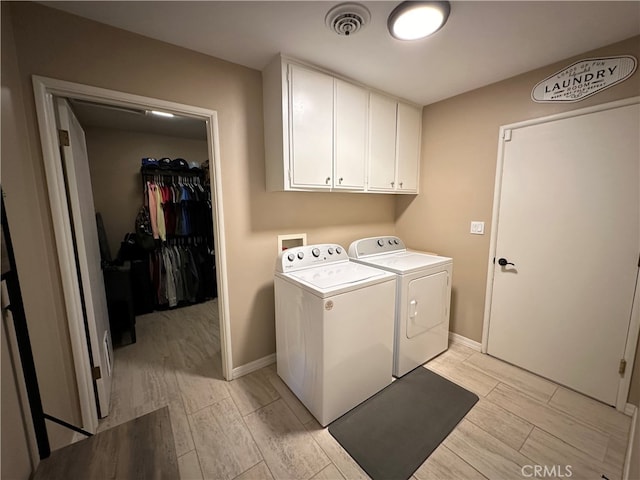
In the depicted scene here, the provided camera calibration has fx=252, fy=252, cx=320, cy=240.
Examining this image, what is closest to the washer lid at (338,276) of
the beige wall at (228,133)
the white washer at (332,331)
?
the white washer at (332,331)

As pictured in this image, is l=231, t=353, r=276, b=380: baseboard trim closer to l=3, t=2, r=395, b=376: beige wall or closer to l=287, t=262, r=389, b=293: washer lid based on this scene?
l=3, t=2, r=395, b=376: beige wall

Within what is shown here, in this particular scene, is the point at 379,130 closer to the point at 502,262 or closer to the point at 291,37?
the point at 291,37

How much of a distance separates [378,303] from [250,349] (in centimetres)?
119

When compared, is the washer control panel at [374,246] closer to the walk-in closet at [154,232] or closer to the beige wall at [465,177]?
the beige wall at [465,177]

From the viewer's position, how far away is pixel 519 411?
1738 mm

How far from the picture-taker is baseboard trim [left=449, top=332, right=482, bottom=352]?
2.46 meters

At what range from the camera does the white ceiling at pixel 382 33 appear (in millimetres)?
1312

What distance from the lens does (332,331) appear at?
155cm

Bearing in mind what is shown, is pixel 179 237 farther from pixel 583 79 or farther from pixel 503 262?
pixel 583 79

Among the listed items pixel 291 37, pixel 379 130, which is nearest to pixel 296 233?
pixel 379 130

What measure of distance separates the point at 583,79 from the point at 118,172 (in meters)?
4.77

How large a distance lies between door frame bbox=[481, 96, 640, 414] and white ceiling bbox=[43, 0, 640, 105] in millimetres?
388

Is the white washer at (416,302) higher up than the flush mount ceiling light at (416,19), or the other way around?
the flush mount ceiling light at (416,19)

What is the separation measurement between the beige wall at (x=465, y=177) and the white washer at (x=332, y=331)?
3.58 ft
